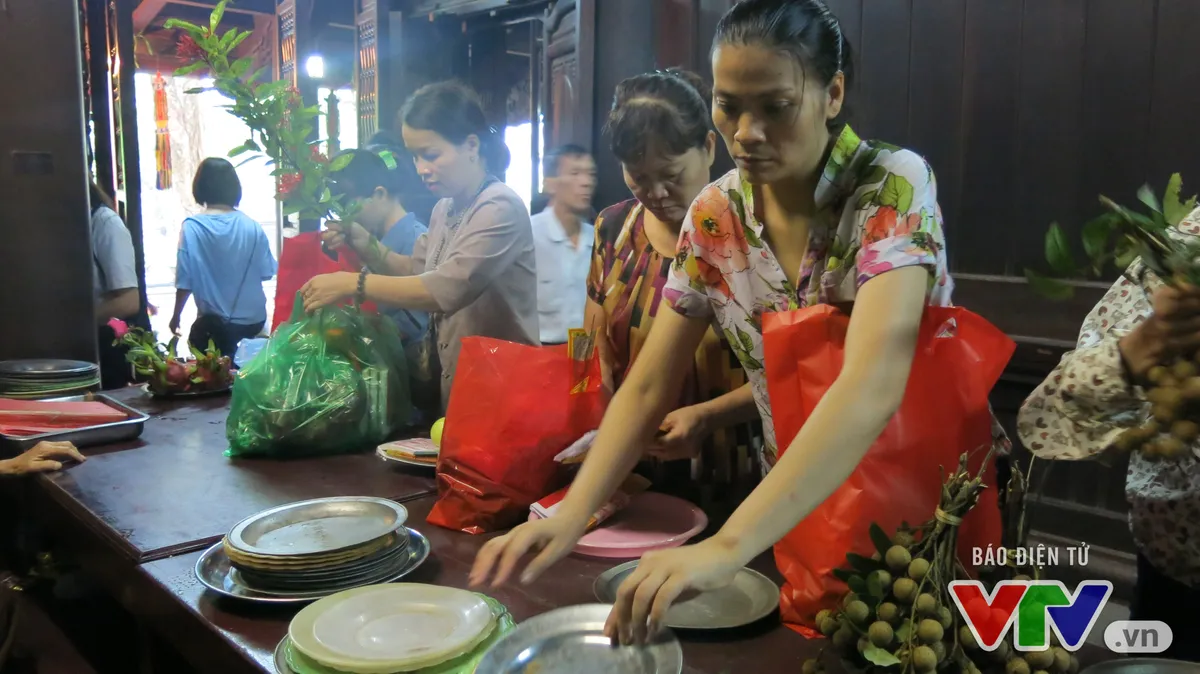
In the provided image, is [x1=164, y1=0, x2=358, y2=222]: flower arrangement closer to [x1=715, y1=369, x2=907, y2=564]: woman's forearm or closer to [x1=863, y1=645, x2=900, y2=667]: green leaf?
[x1=715, y1=369, x2=907, y2=564]: woman's forearm

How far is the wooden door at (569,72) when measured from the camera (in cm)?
329

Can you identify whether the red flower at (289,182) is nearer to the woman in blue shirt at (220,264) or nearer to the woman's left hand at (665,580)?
the woman's left hand at (665,580)

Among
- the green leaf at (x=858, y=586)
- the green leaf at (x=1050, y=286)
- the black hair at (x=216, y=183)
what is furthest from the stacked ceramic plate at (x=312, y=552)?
the black hair at (x=216, y=183)

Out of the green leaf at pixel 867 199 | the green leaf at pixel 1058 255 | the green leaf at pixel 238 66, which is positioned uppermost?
the green leaf at pixel 238 66

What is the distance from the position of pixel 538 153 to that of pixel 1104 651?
145 inches

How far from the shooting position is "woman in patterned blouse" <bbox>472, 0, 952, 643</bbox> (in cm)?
83

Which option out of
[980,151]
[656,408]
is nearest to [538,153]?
[980,151]

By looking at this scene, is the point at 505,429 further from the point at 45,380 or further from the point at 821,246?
the point at 45,380

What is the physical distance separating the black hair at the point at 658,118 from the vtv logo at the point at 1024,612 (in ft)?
3.16

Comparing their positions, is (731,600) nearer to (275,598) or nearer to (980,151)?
(275,598)

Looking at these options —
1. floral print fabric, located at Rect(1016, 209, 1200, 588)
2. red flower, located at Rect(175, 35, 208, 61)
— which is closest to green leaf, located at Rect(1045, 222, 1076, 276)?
floral print fabric, located at Rect(1016, 209, 1200, 588)

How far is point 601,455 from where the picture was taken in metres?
1.15

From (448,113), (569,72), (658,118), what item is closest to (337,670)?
(658,118)

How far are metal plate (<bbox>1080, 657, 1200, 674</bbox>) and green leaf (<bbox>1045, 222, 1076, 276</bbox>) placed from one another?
36cm
